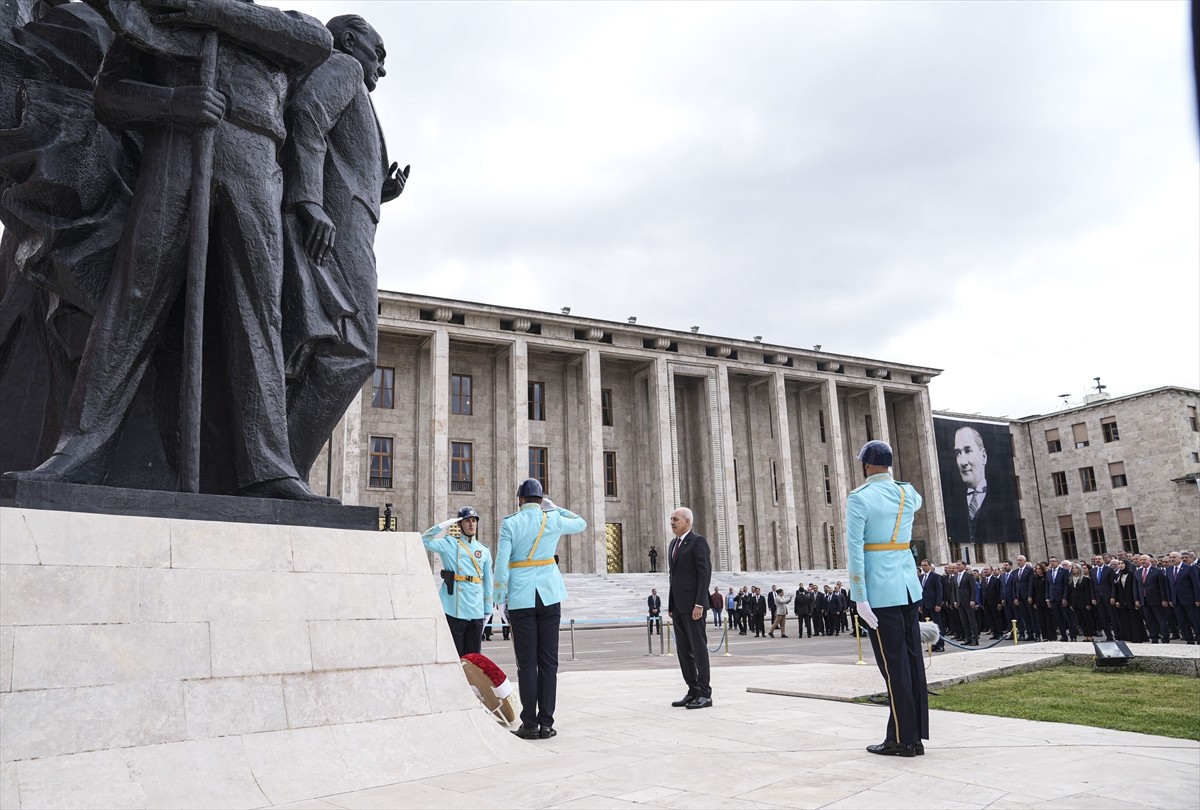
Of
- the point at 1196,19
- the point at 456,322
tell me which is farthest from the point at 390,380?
the point at 1196,19

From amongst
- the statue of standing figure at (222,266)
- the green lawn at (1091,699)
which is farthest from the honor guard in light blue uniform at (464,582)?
the green lawn at (1091,699)

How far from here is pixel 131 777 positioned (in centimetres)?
285

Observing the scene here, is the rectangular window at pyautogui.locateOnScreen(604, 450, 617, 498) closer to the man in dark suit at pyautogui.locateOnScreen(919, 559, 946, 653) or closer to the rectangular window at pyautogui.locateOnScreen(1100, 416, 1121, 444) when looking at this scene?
the man in dark suit at pyautogui.locateOnScreen(919, 559, 946, 653)

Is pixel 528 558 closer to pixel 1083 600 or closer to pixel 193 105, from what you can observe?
pixel 193 105

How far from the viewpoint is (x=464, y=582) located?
743 centimetres

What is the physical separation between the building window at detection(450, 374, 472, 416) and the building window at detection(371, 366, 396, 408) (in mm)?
2818

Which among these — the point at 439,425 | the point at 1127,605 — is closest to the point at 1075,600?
the point at 1127,605

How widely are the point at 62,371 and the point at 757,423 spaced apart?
41.7m

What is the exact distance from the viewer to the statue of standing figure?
402 centimetres

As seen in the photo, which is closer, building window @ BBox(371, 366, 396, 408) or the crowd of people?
the crowd of people

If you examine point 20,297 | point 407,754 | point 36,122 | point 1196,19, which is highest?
point 36,122

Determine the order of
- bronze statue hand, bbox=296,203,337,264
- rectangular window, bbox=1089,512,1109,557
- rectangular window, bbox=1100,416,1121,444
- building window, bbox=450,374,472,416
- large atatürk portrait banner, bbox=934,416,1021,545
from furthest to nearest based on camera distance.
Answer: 1. rectangular window, bbox=1089,512,1109,557
2. rectangular window, bbox=1100,416,1121,444
3. large atatürk portrait banner, bbox=934,416,1021,545
4. building window, bbox=450,374,472,416
5. bronze statue hand, bbox=296,203,337,264

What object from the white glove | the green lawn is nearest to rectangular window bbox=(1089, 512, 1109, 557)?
the green lawn

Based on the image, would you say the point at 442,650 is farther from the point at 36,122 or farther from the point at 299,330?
the point at 36,122
